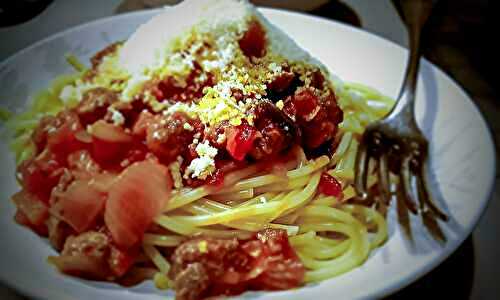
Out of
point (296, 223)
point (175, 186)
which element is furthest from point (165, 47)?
point (296, 223)

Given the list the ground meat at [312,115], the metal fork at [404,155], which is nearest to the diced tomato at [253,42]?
the ground meat at [312,115]

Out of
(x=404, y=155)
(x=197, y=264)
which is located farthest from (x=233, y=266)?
(x=404, y=155)

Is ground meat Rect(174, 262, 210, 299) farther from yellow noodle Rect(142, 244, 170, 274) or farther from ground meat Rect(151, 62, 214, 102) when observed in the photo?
ground meat Rect(151, 62, 214, 102)

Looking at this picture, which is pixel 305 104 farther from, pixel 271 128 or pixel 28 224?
pixel 28 224

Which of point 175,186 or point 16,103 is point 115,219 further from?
point 16,103

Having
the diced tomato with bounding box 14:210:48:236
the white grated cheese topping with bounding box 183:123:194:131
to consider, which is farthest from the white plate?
the white grated cheese topping with bounding box 183:123:194:131
